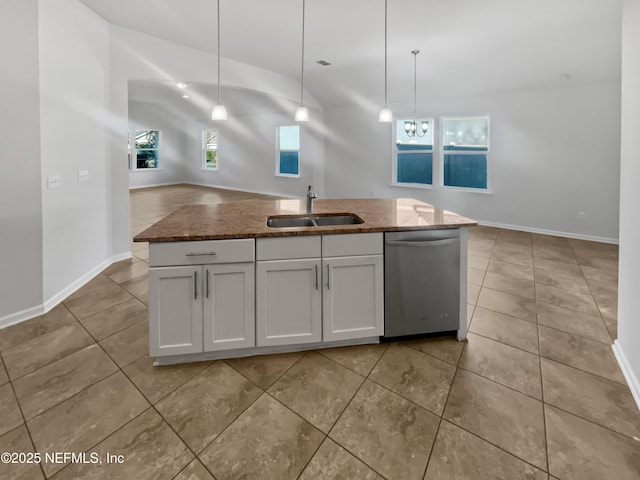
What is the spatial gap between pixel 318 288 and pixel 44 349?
77.0 inches

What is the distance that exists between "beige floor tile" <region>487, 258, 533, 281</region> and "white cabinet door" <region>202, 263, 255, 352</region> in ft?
10.2

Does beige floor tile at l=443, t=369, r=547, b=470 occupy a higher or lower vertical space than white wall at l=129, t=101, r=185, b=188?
lower

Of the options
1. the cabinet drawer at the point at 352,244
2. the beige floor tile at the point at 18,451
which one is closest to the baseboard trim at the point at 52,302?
the beige floor tile at the point at 18,451

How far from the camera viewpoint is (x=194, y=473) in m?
1.43

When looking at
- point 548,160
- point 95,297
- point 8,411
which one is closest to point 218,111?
point 95,297

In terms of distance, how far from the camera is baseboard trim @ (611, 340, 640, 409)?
1.87m

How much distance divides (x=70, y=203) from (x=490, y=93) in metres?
6.56

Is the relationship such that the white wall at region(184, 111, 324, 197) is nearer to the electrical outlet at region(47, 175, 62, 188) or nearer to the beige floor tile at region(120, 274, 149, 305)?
the beige floor tile at region(120, 274, 149, 305)

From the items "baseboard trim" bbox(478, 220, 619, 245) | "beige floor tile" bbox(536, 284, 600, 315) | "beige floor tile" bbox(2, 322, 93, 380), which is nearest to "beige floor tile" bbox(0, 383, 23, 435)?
"beige floor tile" bbox(2, 322, 93, 380)

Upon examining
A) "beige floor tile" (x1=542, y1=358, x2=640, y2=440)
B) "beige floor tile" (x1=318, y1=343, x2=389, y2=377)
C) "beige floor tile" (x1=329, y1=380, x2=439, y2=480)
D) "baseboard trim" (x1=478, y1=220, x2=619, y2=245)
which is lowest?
"beige floor tile" (x1=329, y1=380, x2=439, y2=480)

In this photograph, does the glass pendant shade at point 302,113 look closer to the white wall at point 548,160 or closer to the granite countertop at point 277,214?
the granite countertop at point 277,214

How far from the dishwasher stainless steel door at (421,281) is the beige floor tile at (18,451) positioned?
196 centimetres

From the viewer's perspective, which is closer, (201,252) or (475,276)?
(201,252)

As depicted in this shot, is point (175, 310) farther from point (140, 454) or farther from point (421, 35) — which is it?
point (421, 35)
